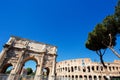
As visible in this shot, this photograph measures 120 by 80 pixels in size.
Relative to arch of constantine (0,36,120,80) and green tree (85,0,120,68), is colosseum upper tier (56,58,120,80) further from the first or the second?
green tree (85,0,120,68)

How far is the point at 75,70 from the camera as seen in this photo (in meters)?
37.2

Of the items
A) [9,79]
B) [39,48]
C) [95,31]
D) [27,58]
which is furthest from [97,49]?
[9,79]

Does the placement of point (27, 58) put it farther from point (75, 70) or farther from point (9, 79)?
point (75, 70)

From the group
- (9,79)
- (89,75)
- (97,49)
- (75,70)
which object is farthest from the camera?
(75,70)

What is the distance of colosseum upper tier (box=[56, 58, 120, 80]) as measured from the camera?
33.4 m

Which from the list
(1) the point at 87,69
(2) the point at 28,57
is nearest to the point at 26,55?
(2) the point at 28,57

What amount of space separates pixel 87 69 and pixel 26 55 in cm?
2683

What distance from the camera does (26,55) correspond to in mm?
18094

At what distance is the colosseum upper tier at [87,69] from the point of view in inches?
1313

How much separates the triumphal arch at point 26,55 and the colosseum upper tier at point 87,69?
17497 millimetres

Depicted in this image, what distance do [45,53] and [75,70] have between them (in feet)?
73.9

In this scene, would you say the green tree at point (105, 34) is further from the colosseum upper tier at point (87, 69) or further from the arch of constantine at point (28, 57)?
the colosseum upper tier at point (87, 69)

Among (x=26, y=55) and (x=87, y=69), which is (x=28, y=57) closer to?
(x=26, y=55)

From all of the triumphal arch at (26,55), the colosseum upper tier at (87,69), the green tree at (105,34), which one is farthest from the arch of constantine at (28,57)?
the colosseum upper tier at (87,69)
